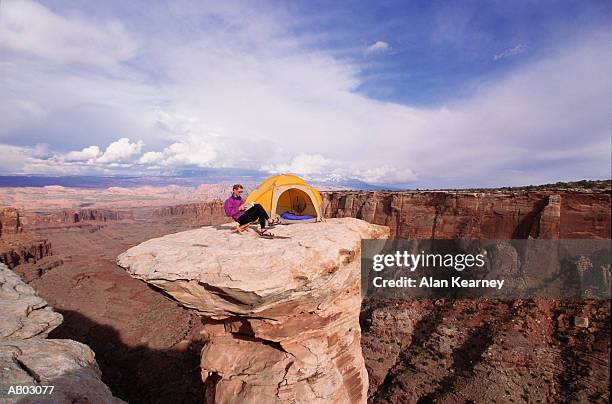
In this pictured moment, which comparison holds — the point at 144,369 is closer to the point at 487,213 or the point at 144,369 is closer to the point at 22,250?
the point at 487,213

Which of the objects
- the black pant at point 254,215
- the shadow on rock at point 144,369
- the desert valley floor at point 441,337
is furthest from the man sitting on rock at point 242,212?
the shadow on rock at point 144,369

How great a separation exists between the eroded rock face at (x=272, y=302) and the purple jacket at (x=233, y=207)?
0.74 meters

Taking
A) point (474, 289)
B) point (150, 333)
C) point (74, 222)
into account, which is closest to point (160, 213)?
point (74, 222)

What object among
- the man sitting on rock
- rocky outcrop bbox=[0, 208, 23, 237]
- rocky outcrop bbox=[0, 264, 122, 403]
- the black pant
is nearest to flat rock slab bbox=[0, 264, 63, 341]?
rocky outcrop bbox=[0, 264, 122, 403]

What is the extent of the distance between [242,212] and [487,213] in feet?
98.7

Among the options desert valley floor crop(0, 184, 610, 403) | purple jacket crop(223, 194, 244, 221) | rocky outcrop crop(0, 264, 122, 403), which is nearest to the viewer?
rocky outcrop crop(0, 264, 122, 403)

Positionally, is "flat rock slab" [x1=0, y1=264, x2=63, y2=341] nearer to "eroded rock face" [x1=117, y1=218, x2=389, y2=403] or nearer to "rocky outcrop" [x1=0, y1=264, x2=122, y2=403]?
"rocky outcrop" [x1=0, y1=264, x2=122, y2=403]

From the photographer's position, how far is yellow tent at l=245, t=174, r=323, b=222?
1451 centimetres

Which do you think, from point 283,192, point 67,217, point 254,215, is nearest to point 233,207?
point 254,215

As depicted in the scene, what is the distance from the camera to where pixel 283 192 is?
1598 centimetres

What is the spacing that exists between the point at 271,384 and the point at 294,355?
1.21 meters

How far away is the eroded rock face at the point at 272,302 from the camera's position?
8539 mm

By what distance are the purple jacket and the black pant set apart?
757 millimetres

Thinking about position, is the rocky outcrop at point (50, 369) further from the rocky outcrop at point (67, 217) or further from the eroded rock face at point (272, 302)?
the rocky outcrop at point (67, 217)
